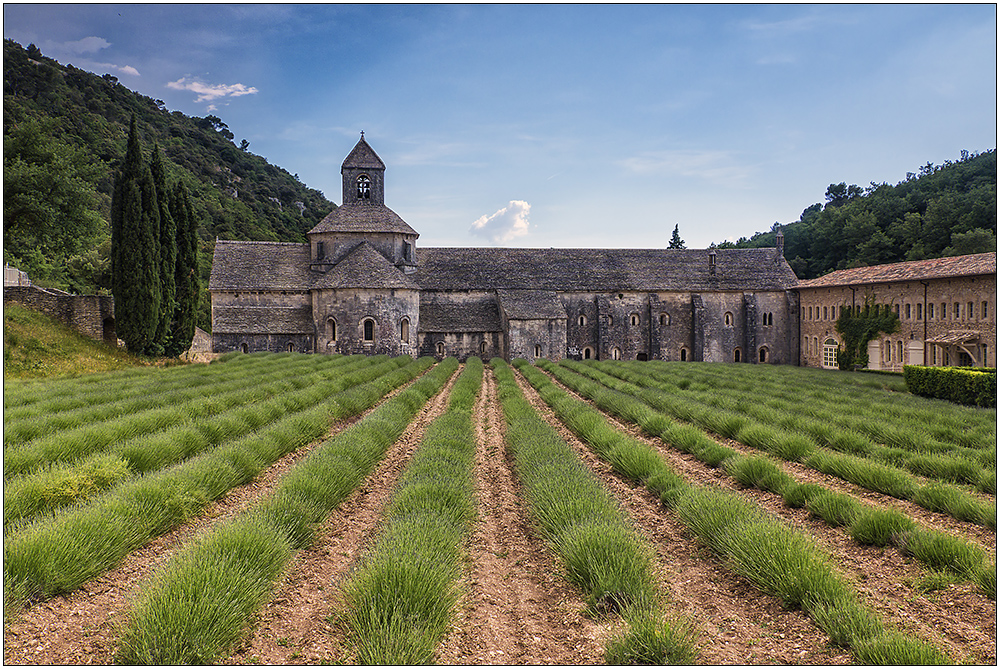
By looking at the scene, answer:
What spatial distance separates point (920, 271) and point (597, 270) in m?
20.1

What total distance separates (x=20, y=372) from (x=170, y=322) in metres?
7.72

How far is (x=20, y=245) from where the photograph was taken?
30312mm

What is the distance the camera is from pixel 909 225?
48594 millimetres

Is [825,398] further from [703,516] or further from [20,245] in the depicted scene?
[20,245]

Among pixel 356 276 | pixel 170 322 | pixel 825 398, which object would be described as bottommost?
pixel 825 398

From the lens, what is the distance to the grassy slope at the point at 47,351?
17781 mm

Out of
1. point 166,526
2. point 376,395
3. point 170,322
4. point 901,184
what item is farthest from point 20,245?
point 901,184

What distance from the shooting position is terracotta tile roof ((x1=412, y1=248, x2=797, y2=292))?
1580 inches

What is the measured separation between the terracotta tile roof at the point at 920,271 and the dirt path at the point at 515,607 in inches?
1127

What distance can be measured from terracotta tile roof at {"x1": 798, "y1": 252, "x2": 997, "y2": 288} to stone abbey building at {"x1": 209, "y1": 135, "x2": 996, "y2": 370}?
167 millimetres

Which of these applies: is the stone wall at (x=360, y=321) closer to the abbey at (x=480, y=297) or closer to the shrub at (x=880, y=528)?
the abbey at (x=480, y=297)

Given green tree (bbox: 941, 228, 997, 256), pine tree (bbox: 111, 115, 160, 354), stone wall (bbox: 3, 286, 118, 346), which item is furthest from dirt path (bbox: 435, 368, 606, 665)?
green tree (bbox: 941, 228, 997, 256)

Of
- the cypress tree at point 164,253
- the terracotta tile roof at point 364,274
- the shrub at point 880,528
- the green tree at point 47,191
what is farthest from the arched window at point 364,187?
the shrub at point 880,528

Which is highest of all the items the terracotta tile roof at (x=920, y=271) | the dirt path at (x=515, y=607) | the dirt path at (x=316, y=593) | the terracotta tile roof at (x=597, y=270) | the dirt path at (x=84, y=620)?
the terracotta tile roof at (x=597, y=270)
